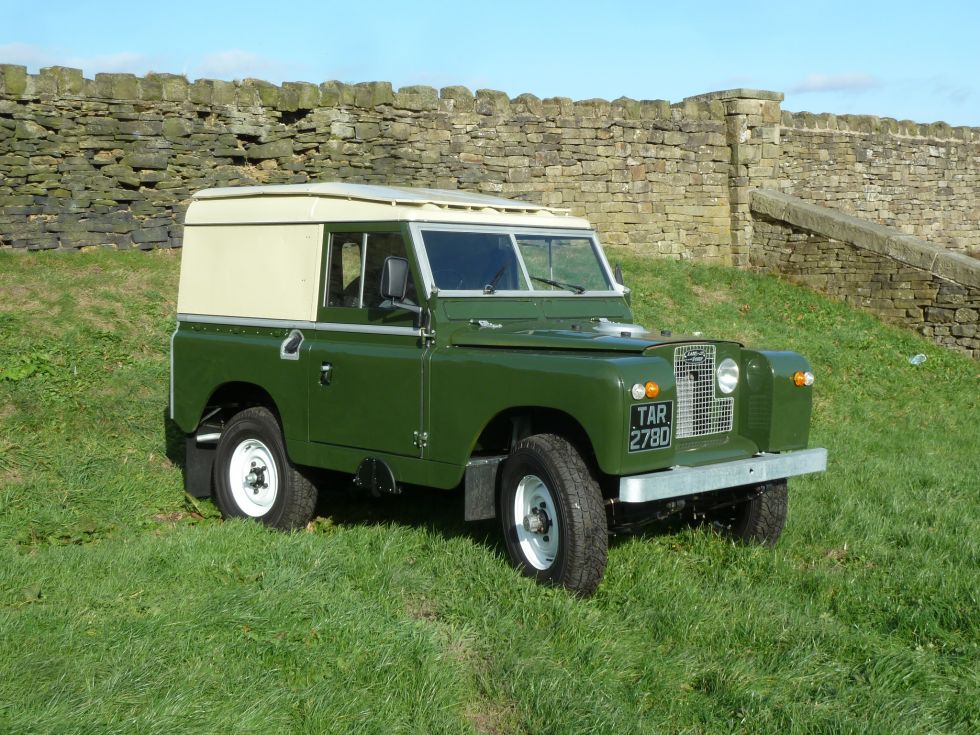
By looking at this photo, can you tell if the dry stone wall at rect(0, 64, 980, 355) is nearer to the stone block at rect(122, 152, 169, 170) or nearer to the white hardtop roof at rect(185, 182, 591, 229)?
the stone block at rect(122, 152, 169, 170)

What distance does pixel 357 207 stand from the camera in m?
5.91

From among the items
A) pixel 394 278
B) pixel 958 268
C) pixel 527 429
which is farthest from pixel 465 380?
pixel 958 268

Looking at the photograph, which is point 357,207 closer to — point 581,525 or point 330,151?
point 581,525

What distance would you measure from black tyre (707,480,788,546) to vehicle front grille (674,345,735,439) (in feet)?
2.01

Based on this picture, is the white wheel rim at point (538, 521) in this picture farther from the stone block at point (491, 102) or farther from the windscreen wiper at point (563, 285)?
the stone block at point (491, 102)

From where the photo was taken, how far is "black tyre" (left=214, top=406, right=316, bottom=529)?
6.23 meters

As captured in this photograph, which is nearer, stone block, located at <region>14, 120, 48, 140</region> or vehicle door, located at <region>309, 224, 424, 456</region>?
vehicle door, located at <region>309, 224, 424, 456</region>

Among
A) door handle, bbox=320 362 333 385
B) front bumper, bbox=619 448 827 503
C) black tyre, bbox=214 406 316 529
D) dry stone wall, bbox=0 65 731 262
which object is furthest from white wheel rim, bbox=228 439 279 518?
dry stone wall, bbox=0 65 731 262

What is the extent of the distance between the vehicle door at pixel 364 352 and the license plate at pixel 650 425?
130 centimetres

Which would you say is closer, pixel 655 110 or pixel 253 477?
pixel 253 477

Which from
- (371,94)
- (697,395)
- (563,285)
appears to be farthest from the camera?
(371,94)

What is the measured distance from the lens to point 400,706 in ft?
12.5

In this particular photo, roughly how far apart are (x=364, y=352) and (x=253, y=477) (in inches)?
52.3

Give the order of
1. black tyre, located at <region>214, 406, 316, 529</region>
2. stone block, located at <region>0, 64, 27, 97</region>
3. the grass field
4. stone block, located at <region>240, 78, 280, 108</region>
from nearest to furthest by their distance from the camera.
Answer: the grass field
black tyre, located at <region>214, 406, 316, 529</region>
stone block, located at <region>0, 64, 27, 97</region>
stone block, located at <region>240, 78, 280, 108</region>
